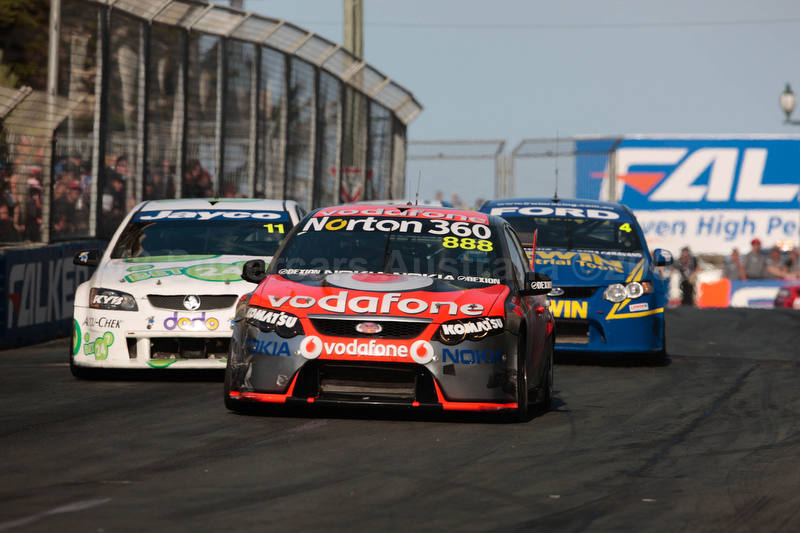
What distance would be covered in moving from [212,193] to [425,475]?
51.2 feet

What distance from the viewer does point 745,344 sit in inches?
691

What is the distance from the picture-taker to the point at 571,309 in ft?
43.7

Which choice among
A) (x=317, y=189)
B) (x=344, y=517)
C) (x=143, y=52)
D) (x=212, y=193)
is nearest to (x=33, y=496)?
(x=344, y=517)

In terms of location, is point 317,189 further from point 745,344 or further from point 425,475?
point 425,475

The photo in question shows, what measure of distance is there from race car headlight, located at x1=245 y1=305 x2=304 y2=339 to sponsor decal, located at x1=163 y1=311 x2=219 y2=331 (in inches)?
81.4

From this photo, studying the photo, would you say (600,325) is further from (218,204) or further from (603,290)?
(218,204)

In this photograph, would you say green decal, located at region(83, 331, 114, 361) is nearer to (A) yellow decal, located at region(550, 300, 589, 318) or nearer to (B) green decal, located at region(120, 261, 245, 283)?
(B) green decal, located at region(120, 261, 245, 283)

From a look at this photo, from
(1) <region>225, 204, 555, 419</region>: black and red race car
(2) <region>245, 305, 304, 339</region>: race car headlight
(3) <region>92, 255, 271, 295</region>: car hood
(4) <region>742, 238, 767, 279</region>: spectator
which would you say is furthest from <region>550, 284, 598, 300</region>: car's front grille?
(4) <region>742, 238, 767, 279</region>: spectator

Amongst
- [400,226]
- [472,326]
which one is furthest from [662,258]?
[472,326]

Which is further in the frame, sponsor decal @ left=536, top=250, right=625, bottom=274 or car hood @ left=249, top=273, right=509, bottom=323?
sponsor decal @ left=536, top=250, right=625, bottom=274

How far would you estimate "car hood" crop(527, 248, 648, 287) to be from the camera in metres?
13.4

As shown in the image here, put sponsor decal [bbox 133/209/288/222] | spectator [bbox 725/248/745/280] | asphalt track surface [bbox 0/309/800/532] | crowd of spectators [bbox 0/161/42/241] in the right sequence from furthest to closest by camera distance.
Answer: spectator [bbox 725/248/745/280] < crowd of spectators [bbox 0/161/42/241] < sponsor decal [bbox 133/209/288/222] < asphalt track surface [bbox 0/309/800/532]

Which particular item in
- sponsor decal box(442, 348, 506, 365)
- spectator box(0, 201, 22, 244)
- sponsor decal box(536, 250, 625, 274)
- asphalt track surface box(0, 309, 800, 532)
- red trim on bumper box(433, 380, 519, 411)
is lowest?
asphalt track surface box(0, 309, 800, 532)

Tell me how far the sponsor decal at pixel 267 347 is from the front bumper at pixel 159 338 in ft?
7.16
